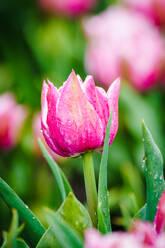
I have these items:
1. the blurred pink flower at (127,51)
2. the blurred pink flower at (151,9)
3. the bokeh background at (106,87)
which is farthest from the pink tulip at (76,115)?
the blurred pink flower at (151,9)

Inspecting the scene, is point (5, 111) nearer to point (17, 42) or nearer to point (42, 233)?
point (42, 233)

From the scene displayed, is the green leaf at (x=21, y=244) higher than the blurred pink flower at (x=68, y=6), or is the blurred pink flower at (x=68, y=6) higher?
the blurred pink flower at (x=68, y=6)

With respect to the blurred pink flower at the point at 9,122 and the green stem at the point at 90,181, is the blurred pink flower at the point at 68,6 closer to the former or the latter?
the blurred pink flower at the point at 9,122

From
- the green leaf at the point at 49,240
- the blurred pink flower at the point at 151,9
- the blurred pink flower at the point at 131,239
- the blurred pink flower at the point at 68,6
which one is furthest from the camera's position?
the blurred pink flower at the point at 68,6

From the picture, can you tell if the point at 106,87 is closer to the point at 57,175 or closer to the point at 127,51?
the point at 127,51

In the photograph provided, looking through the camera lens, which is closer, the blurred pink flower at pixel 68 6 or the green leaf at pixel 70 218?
the green leaf at pixel 70 218

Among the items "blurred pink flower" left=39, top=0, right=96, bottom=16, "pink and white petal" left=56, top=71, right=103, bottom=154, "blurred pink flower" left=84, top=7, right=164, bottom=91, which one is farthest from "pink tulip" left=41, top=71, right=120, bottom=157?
"blurred pink flower" left=39, top=0, right=96, bottom=16

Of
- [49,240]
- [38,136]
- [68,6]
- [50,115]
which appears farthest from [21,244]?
[68,6]
